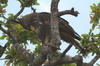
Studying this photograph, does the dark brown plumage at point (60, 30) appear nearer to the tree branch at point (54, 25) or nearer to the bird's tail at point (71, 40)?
the bird's tail at point (71, 40)

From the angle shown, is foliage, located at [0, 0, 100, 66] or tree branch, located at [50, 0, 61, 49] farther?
foliage, located at [0, 0, 100, 66]

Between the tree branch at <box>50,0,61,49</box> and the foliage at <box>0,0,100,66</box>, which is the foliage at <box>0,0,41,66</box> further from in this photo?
the tree branch at <box>50,0,61,49</box>

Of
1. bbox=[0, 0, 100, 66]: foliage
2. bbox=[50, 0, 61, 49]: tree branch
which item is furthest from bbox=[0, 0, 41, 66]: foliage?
bbox=[50, 0, 61, 49]: tree branch

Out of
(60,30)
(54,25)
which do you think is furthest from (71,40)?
(54,25)

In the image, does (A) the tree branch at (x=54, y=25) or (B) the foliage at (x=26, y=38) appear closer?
(A) the tree branch at (x=54, y=25)

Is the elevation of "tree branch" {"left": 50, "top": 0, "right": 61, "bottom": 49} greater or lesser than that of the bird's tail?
greater

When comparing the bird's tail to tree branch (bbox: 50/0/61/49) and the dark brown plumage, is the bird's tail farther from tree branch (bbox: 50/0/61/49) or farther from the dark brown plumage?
tree branch (bbox: 50/0/61/49)

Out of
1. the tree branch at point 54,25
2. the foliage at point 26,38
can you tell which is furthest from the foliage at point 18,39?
the tree branch at point 54,25

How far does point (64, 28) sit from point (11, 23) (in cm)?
289

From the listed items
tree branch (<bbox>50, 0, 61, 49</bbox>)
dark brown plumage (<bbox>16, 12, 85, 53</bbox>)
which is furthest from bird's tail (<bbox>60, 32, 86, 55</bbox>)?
tree branch (<bbox>50, 0, 61, 49</bbox>)

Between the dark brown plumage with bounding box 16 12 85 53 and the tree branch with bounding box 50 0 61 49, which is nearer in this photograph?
the tree branch with bounding box 50 0 61 49

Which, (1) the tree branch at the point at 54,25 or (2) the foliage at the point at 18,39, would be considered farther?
(2) the foliage at the point at 18,39

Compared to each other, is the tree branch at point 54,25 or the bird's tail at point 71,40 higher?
the tree branch at point 54,25

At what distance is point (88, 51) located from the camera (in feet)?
44.8
